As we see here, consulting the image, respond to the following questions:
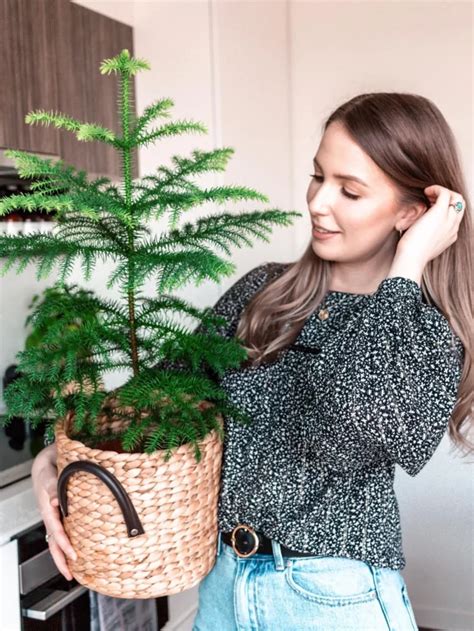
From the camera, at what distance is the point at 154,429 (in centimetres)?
92

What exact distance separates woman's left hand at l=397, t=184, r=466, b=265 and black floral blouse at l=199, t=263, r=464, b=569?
0.20 ft

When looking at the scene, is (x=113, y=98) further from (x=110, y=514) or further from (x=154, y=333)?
(x=110, y=514)

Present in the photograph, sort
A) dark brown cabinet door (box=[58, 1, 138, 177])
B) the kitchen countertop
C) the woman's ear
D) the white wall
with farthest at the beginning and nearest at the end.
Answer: the white wall → dark brown cabinet door (box=[58, 1, 138, 177]) → the kitchen countertop → the woman's ear

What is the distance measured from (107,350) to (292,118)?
213cm

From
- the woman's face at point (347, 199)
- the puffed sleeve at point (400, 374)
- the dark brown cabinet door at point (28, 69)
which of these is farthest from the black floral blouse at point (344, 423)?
the dark brown cabinet door at point (28, 69)

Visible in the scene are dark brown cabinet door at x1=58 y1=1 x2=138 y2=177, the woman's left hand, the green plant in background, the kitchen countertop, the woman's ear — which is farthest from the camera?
dark brown cabinet door at x1=58 y1=1 x2=138 y2=177

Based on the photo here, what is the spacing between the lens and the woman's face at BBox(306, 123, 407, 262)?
3.74 feet

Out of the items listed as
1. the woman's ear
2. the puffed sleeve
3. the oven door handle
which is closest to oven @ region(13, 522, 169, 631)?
the oven door handle

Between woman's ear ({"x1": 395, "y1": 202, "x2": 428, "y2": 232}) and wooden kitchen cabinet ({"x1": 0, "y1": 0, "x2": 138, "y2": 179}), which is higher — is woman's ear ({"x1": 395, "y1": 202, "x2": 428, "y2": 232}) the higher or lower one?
the lower one

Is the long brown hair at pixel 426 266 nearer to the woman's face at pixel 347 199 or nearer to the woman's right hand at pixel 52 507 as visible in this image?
the woman's face at pixel 347 199

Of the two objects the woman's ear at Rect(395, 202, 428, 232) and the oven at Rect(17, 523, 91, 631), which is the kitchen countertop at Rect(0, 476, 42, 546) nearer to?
the oven at Rect(17, 523, 91, 631)

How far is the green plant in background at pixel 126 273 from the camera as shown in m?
0.85

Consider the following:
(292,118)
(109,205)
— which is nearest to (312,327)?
(109,205)

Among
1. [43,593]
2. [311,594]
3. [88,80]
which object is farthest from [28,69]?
[311,594]
